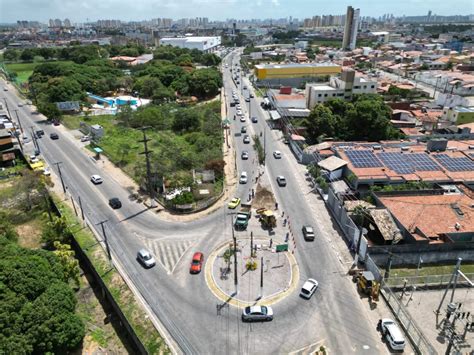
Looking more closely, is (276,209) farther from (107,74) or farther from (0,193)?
(107,74)

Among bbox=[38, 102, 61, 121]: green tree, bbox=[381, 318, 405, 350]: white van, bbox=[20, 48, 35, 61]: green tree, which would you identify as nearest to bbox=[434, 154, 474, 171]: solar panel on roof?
bbox=[381, 318, 405, 350]: white van

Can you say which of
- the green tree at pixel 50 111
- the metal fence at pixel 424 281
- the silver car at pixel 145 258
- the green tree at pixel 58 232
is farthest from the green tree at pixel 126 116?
the metal fence at pixel 424 281

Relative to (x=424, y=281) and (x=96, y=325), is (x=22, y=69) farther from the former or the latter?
(x=424, y=281)

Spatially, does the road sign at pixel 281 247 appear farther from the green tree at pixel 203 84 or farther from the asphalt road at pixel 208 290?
the green tree at pixel 203 84

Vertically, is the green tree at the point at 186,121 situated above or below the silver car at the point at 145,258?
above

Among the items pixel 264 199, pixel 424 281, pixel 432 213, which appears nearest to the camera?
pixel 424 281

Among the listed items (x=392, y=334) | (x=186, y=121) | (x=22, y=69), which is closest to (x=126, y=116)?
(x=186, y=121)

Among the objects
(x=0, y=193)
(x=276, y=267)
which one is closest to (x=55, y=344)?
(x=276, y=267)
